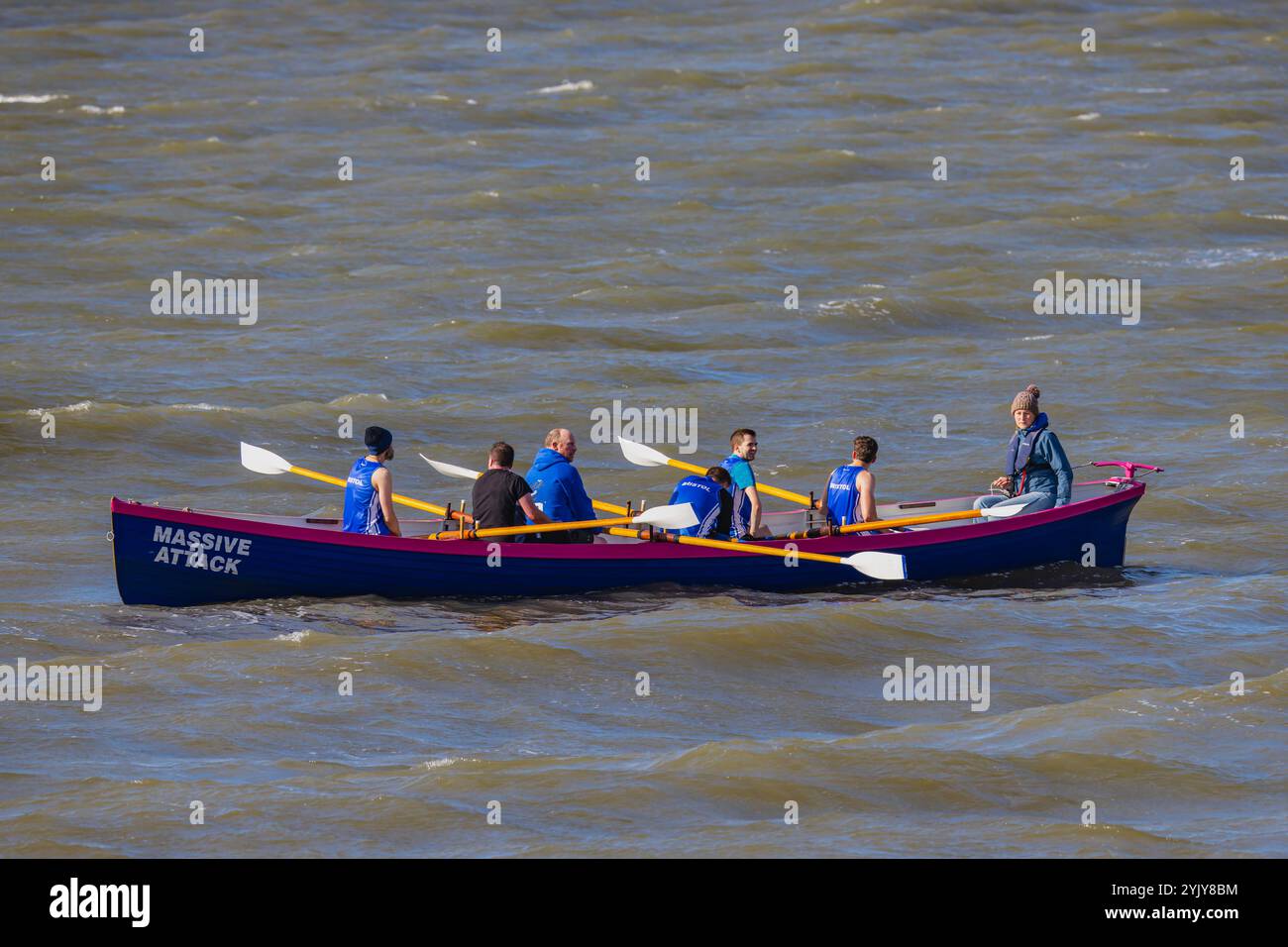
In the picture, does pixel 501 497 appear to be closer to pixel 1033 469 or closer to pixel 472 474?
pixel 472 474

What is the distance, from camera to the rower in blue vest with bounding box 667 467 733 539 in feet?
48.1

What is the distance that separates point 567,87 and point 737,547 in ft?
73.7

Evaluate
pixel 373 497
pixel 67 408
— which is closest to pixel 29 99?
pixel 67 408

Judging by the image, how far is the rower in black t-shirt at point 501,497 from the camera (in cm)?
1429

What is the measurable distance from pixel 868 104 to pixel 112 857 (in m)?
27.7

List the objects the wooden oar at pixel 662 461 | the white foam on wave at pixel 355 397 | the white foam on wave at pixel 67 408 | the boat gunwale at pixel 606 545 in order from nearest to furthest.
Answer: the boat gunwale at pixel 606 545
the wooden oar at pixel 662 461
the white foam on wave at pixel 67 408
the white foam on wave at pixel 355 397

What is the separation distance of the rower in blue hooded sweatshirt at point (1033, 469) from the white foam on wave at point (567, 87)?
21361 millimetres

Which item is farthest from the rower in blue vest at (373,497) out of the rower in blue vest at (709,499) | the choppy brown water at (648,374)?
the rower in blue vest at (709,499)

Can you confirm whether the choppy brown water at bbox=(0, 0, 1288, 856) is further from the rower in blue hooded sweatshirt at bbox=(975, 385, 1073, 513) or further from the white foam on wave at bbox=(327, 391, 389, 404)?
the rower in blue hooded sweatshirt at bbox=(975, 385, 1073, 513)

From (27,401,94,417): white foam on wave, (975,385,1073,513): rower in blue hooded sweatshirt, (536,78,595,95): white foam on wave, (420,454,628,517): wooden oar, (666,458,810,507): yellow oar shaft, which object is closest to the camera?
(420,454,628,517): wooden oar

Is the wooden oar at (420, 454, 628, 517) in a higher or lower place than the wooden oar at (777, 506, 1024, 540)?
higher

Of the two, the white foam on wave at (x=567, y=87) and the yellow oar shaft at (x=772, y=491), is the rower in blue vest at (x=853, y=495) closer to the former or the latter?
the yellow oar shaft at (x=772, y=491)

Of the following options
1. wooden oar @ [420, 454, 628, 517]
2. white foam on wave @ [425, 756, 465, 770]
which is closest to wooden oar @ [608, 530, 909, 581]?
wooden oar @ [420, 454, 628, 517]

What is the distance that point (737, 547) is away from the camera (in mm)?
14625
